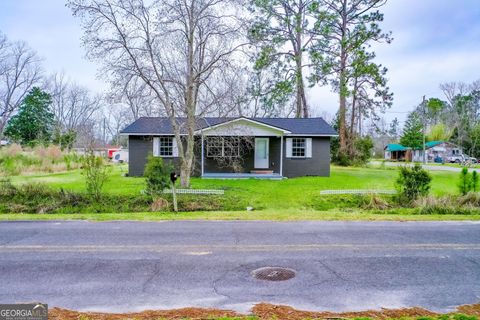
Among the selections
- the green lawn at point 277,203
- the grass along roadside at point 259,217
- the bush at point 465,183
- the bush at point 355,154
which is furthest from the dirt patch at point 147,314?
the bush at point 355,154

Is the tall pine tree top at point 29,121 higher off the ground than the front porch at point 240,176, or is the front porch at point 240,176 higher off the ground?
the tall pine tree top at point 29,121

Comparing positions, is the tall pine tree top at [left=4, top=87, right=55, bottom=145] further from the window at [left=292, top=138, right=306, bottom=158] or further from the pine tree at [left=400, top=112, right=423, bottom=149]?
the pine tree at [left=400, top=112, right=423, bottom=149]

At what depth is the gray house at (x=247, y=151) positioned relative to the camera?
21.5 m

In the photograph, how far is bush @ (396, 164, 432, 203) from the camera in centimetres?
1394

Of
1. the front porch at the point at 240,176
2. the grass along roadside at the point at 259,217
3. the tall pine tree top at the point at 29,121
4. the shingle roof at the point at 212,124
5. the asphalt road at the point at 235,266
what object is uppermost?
the tall pine tree top at the point at 29,121

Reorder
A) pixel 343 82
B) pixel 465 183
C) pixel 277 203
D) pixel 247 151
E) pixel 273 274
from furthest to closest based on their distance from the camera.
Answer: pixel 343 82 < pixel 247 151 < pixel 465 183 < pixel 277 203 < pixel 273 274

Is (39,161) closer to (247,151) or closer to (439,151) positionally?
(247,151)

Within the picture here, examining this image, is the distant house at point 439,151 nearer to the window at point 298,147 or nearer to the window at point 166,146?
the window at point 298,147

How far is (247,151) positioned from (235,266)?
658 inches

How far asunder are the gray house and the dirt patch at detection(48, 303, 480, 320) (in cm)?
1688

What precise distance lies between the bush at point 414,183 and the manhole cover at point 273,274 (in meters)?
10.0

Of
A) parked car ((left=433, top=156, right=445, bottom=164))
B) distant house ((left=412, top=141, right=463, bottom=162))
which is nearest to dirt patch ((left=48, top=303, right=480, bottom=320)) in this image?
A: parked car ((left=433, top=156, right=445, bottom=164))

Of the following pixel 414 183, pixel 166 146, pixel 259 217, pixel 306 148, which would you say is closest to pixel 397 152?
pixel 306 148

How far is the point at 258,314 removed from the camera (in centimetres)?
400
